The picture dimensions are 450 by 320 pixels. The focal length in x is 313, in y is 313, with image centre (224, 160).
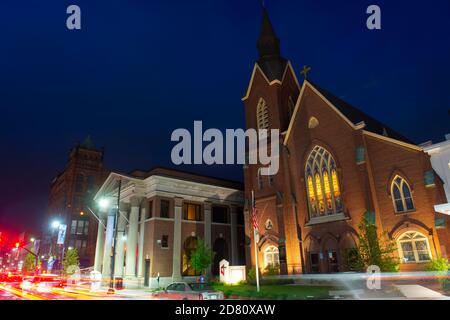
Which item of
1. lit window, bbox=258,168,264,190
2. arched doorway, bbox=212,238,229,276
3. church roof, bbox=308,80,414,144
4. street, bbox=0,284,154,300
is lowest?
street, bbox=0,284,154,300

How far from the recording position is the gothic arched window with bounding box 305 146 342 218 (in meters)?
29.1

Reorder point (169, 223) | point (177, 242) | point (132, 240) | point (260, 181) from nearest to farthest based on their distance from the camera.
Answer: point (260, 181) < point (177, 242) < point (169, 223) < point (132, 240)

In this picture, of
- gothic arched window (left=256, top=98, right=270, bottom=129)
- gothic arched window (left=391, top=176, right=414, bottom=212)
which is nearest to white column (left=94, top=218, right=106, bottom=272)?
gothic arched window (left=256, top=98, right=270, bottom=129)

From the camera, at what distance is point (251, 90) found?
1623 inches

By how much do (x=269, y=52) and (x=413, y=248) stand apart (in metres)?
29.8

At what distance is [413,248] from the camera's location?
23.9 metres

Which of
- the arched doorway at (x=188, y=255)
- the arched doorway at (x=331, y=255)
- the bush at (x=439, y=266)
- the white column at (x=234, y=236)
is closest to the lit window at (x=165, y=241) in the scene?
the arched doorway at (x=188, y=255)

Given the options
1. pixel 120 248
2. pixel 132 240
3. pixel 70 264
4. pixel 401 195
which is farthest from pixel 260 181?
pixel 70 264

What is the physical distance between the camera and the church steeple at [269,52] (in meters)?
39.7

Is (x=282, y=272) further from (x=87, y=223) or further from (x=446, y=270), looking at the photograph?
(x=87, y=223)

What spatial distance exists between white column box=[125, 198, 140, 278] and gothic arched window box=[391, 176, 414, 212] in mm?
29527

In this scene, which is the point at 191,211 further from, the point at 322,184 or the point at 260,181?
the point at 322,184

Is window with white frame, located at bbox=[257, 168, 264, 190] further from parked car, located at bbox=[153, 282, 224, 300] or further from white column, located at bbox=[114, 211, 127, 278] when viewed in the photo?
white column, located at bbox=[114, 211, 127, 278]
